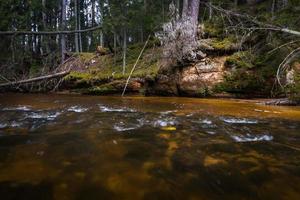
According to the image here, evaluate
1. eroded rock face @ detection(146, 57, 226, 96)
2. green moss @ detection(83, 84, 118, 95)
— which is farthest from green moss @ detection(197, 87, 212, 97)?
green moss @ detection(83, 84, 118, 95)

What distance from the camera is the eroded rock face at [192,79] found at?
31.5ft

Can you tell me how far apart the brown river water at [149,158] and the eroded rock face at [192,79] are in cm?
426

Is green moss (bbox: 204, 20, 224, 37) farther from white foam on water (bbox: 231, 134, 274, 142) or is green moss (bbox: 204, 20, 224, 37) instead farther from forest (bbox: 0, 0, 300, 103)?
white foam on water (bbox: 231, 134, 274, 142)

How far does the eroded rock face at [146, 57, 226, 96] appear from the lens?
31.5 feet

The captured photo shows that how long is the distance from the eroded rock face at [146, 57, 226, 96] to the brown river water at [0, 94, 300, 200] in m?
4.26

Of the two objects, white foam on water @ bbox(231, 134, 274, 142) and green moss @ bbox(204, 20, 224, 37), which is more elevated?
green moss @ bbox(204, 20, 224, 37)

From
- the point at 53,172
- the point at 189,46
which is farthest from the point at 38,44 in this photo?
the point at 53,172

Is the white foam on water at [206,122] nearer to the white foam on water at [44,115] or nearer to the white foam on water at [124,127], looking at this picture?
the white foam on water at [124,127]

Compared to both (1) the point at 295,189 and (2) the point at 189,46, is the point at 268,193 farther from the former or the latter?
(2) the point at 189,46

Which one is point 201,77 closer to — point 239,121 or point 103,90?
point 103,90

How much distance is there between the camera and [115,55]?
1479 centimetres

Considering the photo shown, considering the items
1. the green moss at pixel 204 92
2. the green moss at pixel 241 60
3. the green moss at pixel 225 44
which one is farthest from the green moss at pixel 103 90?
the green moss at pixel 241 60

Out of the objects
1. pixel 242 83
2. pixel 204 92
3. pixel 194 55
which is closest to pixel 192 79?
pixel 204 92

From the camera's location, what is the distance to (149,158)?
3.17 meters
